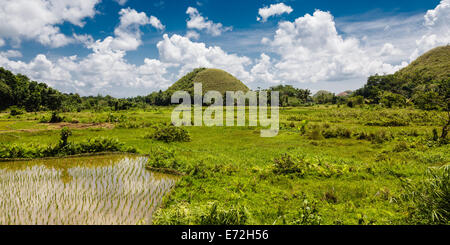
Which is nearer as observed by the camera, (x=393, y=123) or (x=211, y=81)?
(x=393, y=123)

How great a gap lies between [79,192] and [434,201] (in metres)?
10.4

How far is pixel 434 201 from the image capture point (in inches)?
182

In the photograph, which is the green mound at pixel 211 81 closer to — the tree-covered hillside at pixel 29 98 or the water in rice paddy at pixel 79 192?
the tree-covered hillside at pixel 29 98

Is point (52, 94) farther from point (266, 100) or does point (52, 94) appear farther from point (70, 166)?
point (266, 100)

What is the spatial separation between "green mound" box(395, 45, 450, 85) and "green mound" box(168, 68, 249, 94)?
75356mm

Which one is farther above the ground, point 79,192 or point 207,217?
point 207,217

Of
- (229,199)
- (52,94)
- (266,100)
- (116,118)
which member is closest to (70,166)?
(229,199)

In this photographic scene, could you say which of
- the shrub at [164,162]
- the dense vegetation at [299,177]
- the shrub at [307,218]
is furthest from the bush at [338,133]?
the shrub at [307,218]

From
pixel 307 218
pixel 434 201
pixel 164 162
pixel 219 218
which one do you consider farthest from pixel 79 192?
pixel 434 201

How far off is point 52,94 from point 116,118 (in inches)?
1358

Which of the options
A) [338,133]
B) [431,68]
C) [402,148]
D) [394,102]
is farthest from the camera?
[431,68]

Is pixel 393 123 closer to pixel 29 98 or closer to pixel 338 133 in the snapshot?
pixel 338 133

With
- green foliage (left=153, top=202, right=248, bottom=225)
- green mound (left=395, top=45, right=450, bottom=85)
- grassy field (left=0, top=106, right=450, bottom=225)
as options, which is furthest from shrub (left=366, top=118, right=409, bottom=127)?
green mound (left=395, top=45, right=450, bottom=85)
